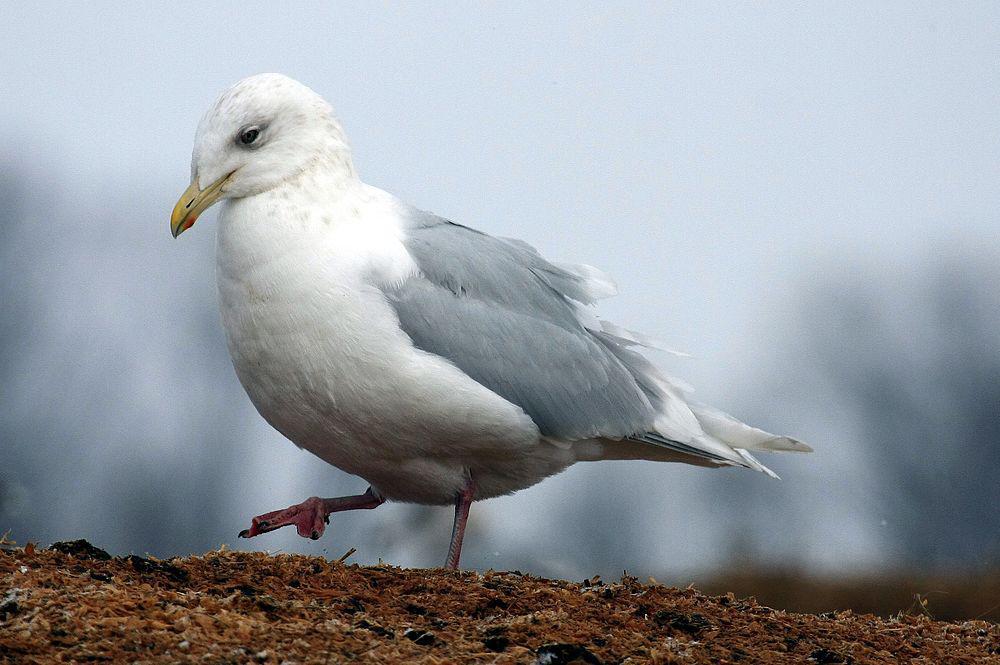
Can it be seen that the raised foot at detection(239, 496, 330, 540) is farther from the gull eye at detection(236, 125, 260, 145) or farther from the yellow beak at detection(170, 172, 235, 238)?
the gull eye at detection(236, 125, 260, 145)

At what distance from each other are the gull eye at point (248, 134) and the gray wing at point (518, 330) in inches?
28.9

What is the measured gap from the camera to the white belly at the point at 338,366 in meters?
4.74

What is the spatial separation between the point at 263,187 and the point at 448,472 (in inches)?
53.9

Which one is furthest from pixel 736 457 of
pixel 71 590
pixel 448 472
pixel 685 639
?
pixel 71 590

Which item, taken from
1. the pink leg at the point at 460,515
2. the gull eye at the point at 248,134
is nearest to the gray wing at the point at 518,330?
the pink leg at the point at 460,515

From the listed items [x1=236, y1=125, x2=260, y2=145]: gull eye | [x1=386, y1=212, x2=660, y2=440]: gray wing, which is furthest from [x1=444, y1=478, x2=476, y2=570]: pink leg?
[x1=236, y1=125, x2=260, y2=145]: gull eye

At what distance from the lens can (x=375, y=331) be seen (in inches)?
187

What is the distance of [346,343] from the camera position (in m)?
4.72

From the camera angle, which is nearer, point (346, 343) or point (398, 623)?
point (398, 623)

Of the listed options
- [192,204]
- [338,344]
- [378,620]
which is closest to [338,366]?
[338,344]

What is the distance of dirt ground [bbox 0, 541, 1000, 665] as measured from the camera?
133 inches

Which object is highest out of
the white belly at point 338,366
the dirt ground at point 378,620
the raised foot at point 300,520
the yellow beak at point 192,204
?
the yellow beak at point 192,204

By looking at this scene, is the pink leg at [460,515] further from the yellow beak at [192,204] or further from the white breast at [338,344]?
the yellow beak at [192,204]

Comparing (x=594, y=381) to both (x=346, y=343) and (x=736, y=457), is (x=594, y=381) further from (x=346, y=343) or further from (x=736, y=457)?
(x=346, y=343)
